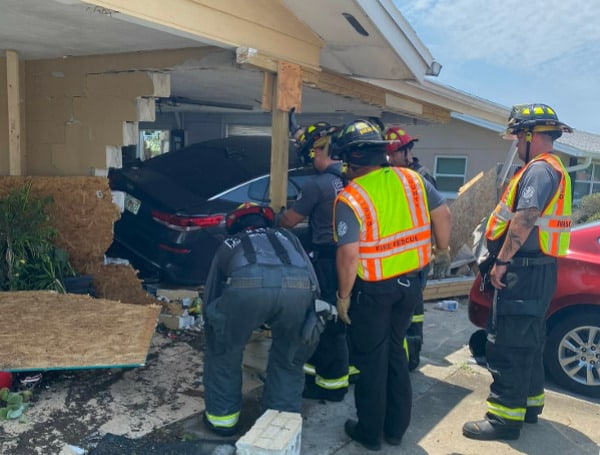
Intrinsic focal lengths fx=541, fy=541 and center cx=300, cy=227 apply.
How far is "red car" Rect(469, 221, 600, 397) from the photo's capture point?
4238mm

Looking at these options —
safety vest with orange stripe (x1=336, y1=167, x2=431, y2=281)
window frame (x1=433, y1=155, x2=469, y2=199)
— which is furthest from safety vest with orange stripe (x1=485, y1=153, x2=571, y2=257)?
window frame (x1=433, y1=155, x2=469, y2=199)

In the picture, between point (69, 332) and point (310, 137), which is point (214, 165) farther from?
point (69, 332)

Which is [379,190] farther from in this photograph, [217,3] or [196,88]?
[196,88]

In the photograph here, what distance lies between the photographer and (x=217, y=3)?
390 cm

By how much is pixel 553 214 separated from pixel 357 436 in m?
1.88

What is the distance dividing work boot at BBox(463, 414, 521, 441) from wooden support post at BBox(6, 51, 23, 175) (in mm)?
4540

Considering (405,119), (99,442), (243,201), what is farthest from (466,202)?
(99,442)

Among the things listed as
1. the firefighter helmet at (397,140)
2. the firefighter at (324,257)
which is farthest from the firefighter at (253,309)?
the firefighter helmet at (397,140)

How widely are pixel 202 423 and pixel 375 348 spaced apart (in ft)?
4.06

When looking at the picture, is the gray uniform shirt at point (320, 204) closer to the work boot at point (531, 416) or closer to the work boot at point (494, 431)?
the work boot at point (494, 431)

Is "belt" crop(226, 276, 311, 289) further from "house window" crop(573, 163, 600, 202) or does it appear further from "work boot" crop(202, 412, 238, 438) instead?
"house window" crop(573, 163, 600, 202)

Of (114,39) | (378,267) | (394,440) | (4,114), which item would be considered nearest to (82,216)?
(4,114)

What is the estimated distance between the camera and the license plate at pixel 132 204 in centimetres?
589

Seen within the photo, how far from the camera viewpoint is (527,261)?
11.4ft
